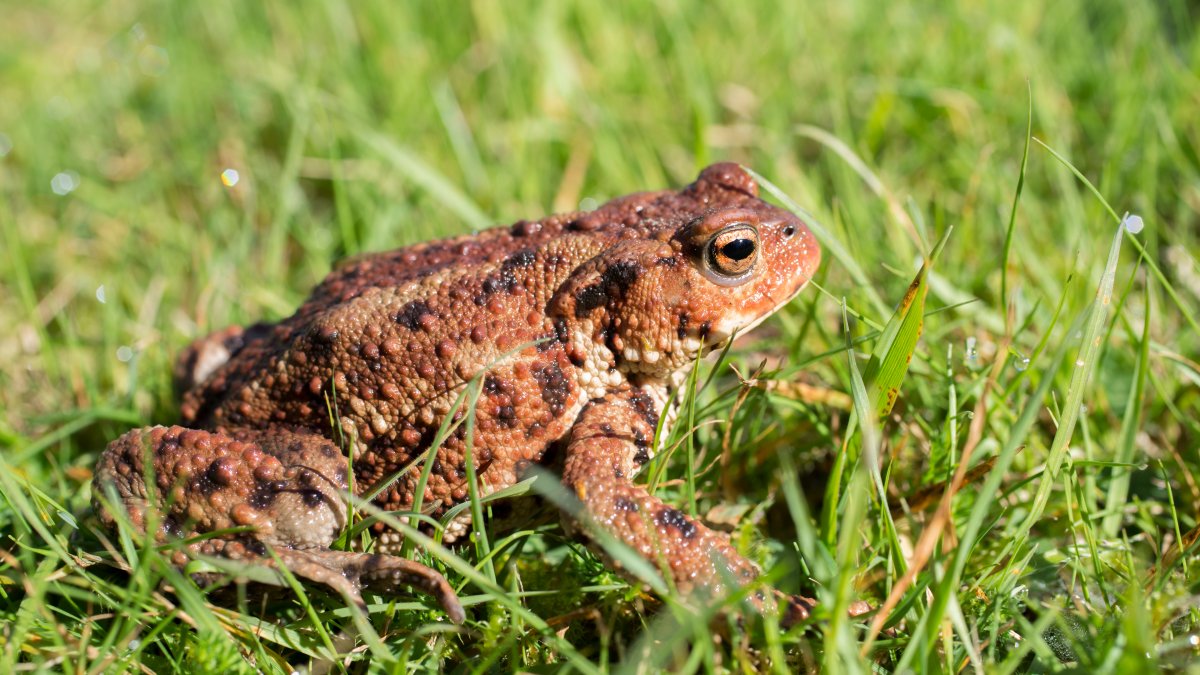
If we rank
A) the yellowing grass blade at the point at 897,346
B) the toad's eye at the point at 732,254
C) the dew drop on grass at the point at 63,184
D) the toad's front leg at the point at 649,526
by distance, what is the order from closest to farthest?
the toad's front leg at the point at 649,526 < the yellowing grass blade at the point at 897,346 < the toad's eye at the point at 732,254 < the dew drop on grass at the point at 63,184

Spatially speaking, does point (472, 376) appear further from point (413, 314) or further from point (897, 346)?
point (897, 346)

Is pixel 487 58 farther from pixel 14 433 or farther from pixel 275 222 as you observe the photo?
pixel 14 433

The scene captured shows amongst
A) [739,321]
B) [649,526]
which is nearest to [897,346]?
[739,321]

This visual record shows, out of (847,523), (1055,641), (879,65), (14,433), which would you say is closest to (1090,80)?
(879,65)

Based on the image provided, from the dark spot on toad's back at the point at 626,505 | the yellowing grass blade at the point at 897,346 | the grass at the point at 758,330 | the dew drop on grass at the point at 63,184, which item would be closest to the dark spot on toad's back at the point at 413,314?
the grass at the point at 758,330

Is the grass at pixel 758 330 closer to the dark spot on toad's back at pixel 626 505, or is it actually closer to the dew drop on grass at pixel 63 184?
the dew drop on grass at pixel 63 184

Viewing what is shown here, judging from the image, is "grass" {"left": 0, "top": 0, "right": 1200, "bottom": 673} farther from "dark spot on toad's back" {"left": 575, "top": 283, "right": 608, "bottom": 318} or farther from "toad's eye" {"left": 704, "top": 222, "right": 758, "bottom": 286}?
"dark spot on toad's back" {"left": 575, "top": 283, "right": 608, "bottom": 318}

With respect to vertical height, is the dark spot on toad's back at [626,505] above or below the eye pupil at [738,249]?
below

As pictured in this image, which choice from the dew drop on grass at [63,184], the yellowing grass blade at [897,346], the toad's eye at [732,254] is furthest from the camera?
the dew drop on grass at [63,184]
